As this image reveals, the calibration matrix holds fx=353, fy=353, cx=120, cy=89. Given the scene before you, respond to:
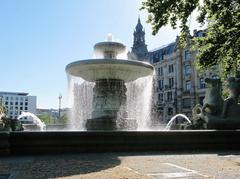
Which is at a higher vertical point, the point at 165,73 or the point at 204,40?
the point at 165,73

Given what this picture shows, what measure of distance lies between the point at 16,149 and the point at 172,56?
78.0 meters

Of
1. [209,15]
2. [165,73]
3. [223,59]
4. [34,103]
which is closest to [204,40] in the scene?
[223,59]

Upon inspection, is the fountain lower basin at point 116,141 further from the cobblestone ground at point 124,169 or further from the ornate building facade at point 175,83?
the ornate building facade at point 175,83

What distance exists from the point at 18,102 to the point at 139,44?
8996 centimetres

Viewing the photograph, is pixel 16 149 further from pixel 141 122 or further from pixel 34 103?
pixel 34 103

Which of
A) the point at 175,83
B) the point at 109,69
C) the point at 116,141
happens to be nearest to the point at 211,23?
the point at 109,69

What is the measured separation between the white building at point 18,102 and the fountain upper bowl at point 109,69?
164m

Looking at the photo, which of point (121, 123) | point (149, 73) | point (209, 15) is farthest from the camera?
point (149, 73)

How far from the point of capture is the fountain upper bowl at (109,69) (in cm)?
1606

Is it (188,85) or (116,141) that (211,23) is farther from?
(188,85)

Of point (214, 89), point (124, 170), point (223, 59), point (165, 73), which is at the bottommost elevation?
point (124, 170)

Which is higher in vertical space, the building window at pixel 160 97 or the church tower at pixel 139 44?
the church tower at pixel 139 44

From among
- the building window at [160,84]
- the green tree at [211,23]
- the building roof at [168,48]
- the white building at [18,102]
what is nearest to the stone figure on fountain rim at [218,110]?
the green tree at [211,23]

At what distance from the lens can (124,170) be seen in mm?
6410
